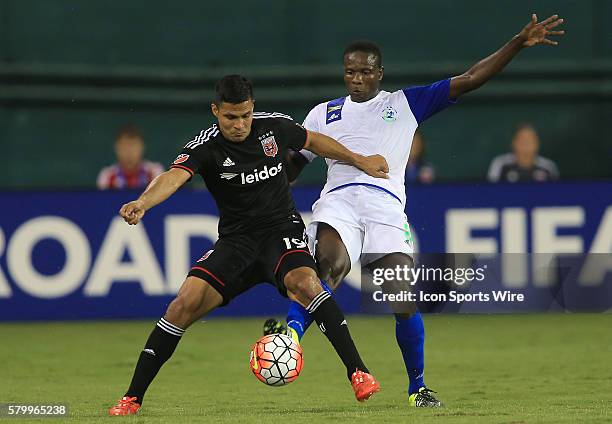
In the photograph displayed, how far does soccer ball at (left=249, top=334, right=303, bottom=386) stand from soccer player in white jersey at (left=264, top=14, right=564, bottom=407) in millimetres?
438

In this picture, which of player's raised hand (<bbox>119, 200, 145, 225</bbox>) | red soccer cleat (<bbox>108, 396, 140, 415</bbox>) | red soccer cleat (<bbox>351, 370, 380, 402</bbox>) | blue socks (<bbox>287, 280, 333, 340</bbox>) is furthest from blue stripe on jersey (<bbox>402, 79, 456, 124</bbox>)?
red soccer cleat (<bbox>108, 396, 140, 415</bbox>)

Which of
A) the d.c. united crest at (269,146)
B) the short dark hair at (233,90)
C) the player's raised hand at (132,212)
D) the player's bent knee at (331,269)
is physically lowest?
the player's bent knee at (331,269)

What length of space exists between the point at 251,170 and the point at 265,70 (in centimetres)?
862

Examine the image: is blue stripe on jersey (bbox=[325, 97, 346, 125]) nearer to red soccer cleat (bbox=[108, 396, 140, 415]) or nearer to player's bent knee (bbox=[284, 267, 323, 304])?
player's bent knee (bbox=[284, 267, 323, 304])

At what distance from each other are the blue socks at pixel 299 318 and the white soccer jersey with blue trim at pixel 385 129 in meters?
0.76

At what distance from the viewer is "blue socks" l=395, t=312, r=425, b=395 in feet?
23.9

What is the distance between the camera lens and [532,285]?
37.1ft

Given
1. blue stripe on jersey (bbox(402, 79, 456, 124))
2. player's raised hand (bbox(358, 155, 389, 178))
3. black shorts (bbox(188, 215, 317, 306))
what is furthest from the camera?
blue stripe on jersey (bbox(402, 79, 456, 124))

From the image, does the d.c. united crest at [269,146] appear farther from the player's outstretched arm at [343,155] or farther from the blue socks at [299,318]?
the blue socks at [299,318]

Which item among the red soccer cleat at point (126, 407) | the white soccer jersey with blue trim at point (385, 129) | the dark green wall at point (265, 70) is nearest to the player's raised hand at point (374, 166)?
the white soccer jersey with blue trim at point (385, 129)

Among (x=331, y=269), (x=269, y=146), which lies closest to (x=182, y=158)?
(x=269, y=146)

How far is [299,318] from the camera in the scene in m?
7.32

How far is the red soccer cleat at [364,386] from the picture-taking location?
6.59 m

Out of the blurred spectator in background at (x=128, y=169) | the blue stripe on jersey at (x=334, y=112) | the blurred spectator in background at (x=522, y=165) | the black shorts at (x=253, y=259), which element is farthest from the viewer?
the blurred spectator in background at (x=522, y=165)
